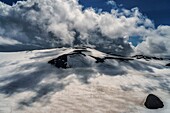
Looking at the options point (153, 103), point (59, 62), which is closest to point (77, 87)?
point (153, 103)

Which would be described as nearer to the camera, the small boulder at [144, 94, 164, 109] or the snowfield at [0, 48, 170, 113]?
the snowfield at [0, 48, 170, 113]

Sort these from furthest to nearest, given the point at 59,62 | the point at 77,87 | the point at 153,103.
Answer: the point at 59,62, the point at 77,87, the point at 153,103

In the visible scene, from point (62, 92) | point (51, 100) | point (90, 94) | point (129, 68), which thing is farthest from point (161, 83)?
point (51, 100)

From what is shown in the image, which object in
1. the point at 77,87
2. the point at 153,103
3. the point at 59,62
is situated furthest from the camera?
the point at 59,62

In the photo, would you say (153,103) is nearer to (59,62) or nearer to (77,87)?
(77,87)

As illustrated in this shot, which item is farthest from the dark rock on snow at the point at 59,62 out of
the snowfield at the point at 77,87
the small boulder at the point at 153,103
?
the small boulder at the point at 153,103

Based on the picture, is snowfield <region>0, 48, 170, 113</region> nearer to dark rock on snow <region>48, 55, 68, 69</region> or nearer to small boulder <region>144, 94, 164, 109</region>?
small boulder <region>144, 94, 164, 109</region>

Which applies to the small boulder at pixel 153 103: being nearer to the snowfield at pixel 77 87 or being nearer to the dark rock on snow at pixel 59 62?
the snowfield at pixel 77 87

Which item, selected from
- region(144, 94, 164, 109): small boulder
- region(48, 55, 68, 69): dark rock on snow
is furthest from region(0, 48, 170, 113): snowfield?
region(48, 55, 68, 69): dark rock on snow
